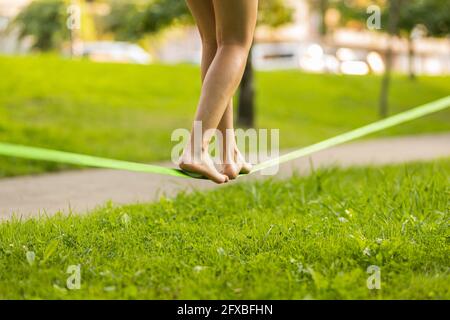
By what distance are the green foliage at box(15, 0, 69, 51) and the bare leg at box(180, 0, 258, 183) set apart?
25230 millimetres

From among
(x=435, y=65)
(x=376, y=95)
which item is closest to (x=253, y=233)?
(x=376, y=95)

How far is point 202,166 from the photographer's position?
10.5 feet

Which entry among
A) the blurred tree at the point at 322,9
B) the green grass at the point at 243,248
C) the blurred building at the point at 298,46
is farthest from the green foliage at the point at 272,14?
the blurred tree at the point at 322,9

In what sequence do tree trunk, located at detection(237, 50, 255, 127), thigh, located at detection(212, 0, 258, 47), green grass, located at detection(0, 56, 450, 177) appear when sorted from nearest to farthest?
thigh, located at detection(212, 0, 258, 47), green grass, located at detection(0, 56, 450, 177), tree trunk, located at detection(237, 50, 255, 127)

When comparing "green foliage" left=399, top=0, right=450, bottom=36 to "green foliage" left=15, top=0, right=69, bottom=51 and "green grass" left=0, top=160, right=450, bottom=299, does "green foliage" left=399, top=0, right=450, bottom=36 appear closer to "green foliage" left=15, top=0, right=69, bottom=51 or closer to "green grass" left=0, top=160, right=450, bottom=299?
"green grass" left=0, top=160, right=450, bottom=299

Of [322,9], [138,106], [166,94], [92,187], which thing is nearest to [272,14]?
[166,94]

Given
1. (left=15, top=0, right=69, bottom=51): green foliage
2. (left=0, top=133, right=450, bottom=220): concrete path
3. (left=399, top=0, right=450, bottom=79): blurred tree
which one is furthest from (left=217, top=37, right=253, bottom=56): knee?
(left=15, top=0, right=69, bottom=51): green foliage

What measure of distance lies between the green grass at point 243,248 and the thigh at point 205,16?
3.17 feet

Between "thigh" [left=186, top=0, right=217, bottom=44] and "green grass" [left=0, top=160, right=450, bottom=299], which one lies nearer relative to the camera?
"green grass" [left=0, top=160, right=450, bottom=299]

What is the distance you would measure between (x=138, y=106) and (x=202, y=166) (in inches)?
316

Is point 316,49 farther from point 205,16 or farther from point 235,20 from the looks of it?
point 235,20

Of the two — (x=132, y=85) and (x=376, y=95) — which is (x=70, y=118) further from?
(x=376, y=95)

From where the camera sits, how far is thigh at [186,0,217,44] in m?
3.39

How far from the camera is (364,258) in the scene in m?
3.07
